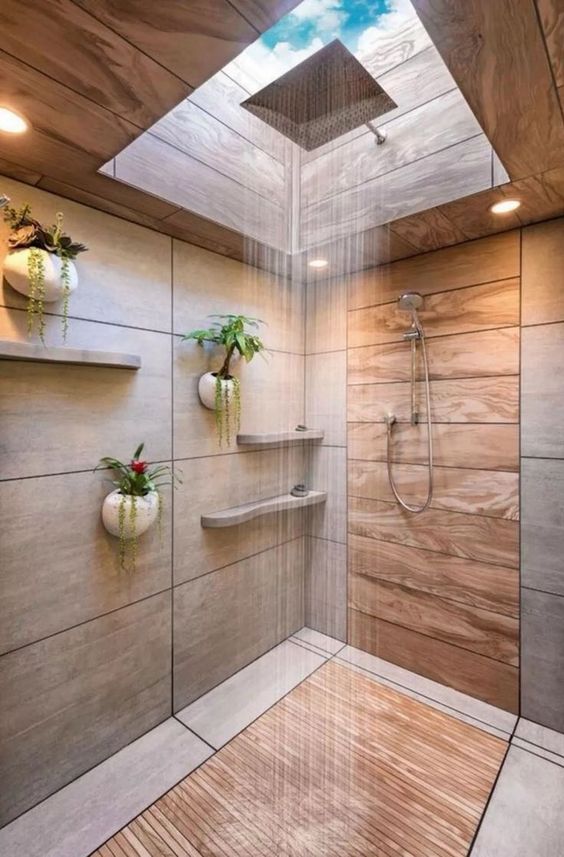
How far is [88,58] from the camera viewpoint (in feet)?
3.33

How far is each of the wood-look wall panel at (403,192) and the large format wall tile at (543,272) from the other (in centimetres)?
48

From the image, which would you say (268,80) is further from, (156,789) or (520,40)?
(156,789)

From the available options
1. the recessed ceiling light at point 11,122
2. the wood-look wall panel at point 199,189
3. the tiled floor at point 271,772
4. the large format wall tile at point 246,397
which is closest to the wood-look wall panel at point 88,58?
the recessed ceiling light at point 11,122

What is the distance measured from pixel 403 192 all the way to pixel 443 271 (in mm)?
520

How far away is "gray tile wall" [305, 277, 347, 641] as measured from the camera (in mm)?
2521

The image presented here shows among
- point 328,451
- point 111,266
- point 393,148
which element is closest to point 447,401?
point 328,451

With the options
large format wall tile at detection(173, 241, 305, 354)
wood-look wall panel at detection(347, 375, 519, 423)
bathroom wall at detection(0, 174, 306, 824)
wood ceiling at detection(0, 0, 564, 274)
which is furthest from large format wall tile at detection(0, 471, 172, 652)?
wood-look wall panel at detection(347, 375, 519, 423)

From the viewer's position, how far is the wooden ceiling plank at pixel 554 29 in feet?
2.91

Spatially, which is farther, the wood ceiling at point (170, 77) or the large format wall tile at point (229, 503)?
the large format wall tile at point (229, 503)

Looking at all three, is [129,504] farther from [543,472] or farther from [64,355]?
[543,472]

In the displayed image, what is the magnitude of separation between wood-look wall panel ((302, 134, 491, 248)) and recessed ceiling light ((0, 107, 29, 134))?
4.04 feet

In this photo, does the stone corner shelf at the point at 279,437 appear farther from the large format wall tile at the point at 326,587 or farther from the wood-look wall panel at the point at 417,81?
the wood-look wall panel at the point at 417,81

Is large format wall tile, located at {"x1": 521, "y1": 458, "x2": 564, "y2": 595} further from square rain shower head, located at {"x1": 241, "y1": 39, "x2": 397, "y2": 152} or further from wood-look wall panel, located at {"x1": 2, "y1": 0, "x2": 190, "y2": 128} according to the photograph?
wood-look wall panel, located at {"x1": 2, "y1": 0, "x2": 190, "y2": 128}

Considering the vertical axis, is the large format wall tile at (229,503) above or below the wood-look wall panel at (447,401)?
below
